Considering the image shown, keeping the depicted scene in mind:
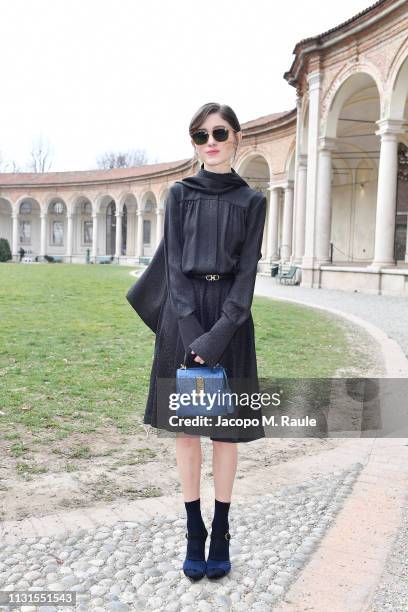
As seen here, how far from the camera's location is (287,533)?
298 cm

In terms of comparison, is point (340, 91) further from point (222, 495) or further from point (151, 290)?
point (222, 495)

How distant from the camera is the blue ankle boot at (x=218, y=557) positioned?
2549 millimetres

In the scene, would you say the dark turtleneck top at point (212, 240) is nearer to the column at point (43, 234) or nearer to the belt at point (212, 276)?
the belt at point (212, 276)

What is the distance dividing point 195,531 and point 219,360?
825 millimetres

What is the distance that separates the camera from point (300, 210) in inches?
985

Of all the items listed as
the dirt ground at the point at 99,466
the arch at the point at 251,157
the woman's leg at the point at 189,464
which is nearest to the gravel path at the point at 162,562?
the woman's leg at the point at 189,464

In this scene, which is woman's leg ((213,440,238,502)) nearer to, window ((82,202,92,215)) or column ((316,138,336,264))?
column ((316,138,336,264))

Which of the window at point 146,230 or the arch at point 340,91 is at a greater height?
the arch at point 340,91

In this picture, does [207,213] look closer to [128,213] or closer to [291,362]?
[291,362]

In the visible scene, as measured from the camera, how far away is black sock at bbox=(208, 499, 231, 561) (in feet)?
8.54

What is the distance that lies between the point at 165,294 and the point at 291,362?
5035mm

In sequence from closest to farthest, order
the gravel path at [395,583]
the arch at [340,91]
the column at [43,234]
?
1. the gravel path at [395,583]
2. the arch at [340,91]
3. the column at [43,234]

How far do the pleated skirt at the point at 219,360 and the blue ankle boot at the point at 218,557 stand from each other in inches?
18.1

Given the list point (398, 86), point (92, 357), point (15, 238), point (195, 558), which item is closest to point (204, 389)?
point (195, 558)
